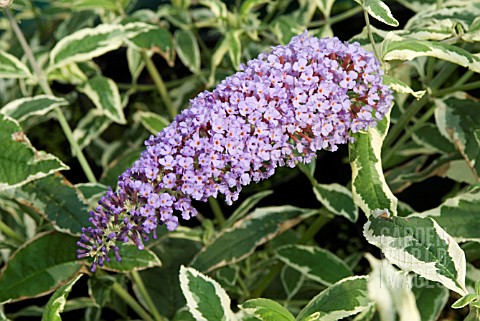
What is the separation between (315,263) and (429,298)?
21 centimetres

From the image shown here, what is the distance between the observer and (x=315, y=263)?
4.29 feet

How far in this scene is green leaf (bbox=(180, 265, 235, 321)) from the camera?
93cm

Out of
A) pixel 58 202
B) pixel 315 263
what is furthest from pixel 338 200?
pixel 58 202

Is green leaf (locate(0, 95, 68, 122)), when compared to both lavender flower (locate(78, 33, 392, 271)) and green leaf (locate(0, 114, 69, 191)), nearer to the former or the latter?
green leaf (locate(0, 114, 69, 191))

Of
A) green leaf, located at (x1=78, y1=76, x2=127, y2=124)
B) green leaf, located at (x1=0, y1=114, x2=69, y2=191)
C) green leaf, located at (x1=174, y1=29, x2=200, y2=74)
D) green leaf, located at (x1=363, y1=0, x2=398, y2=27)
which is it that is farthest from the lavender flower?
green leaf, located at (x1=174, y1=29, x2=200, y2=74)

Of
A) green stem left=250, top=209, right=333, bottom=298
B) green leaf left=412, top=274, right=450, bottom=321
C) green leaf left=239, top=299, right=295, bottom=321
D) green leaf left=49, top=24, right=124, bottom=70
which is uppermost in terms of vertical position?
green leaf left=49, top=24, right=124, bottom=70

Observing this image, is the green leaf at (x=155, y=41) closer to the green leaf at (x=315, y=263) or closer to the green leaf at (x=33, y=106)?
the green leaf at (x=33, y=106)

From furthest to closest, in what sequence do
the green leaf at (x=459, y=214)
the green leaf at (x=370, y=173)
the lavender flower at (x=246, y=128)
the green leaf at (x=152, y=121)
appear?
the green leaf at (x=152, y=121) < the green leaf at (x=459, y=214) < the green leaf at (x=370, y=173) < the lavender flower at (x=246, y=128)

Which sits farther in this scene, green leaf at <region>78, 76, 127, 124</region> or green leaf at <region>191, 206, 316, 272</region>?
green leaf at <region>78, 76, 127, 124</region>

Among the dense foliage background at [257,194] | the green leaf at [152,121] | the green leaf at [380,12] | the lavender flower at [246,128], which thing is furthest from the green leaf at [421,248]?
the green leaf at [152,121]

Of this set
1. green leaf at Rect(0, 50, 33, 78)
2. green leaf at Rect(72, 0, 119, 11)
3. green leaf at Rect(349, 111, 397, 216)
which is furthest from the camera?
green leaf at Rect(72, 0, 119, 11)

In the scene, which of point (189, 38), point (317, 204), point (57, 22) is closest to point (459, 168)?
point (317, 204)

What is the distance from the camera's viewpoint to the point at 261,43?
5.58ft

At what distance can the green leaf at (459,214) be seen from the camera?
108 cm
